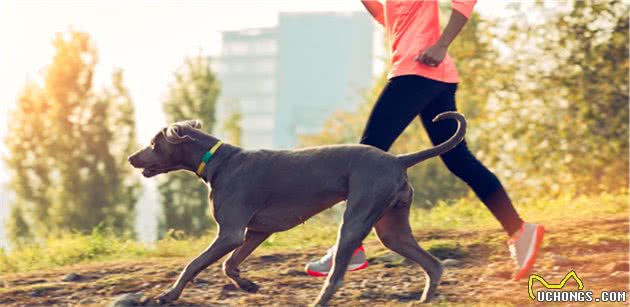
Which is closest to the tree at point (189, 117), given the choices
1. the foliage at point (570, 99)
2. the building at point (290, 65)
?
the foliage at point (570, 99)

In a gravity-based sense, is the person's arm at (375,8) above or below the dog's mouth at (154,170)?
above

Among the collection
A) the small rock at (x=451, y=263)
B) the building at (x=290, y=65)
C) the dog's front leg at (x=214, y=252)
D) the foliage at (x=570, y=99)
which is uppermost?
the dog's front leg at (x=214, y=252)

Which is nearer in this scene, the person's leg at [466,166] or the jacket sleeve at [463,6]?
the jacket sleeve at [463,6]

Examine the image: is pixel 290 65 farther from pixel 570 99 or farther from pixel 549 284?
pixel 549 284

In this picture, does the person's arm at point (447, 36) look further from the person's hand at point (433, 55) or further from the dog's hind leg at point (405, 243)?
the dog's hind leg at point (405, 243)

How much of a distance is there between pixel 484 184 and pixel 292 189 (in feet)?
4.64

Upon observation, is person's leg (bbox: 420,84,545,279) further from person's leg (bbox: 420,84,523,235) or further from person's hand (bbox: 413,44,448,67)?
person's hand (bbox: 413,44,448,67)

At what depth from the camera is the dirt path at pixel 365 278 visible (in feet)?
18.2

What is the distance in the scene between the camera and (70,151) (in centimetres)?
1709

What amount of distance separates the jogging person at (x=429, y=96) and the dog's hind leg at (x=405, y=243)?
398 mm

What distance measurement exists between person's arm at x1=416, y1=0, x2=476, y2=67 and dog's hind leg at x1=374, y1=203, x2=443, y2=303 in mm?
980

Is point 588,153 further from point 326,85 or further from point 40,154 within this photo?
point 326,85

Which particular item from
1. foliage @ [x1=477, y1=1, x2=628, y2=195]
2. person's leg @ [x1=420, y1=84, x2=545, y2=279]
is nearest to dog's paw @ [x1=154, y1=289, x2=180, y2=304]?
person's leg @ [x1=420, y1=84, x2=545, y2=279]

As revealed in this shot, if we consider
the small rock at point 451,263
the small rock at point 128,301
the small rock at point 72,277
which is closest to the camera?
the small rock at point 128,301
